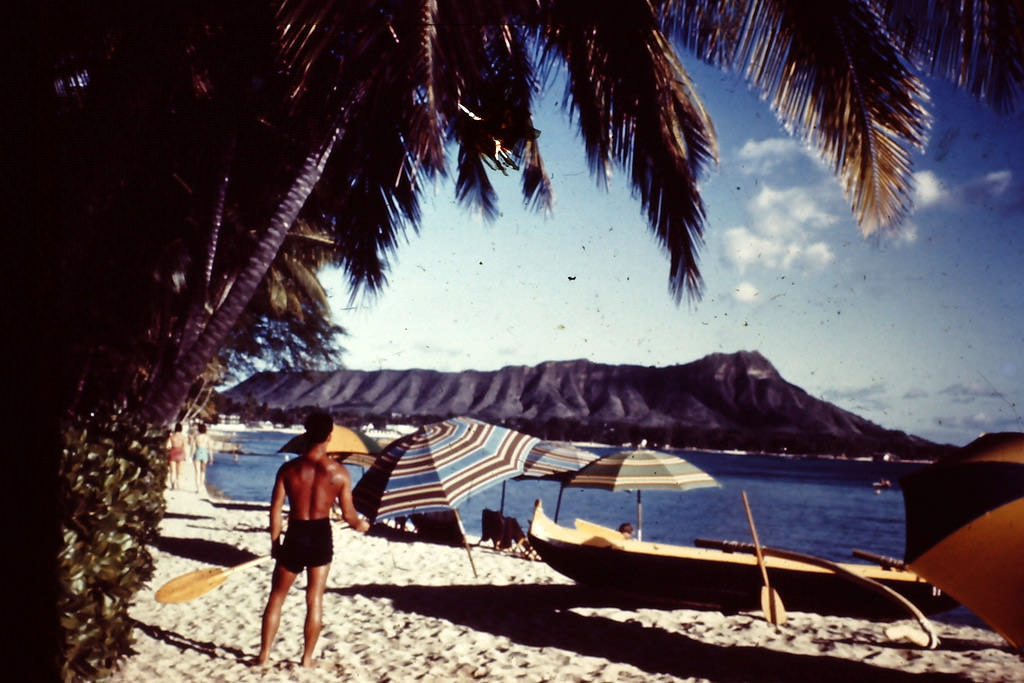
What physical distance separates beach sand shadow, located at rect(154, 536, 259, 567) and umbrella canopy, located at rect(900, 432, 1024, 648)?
23.1ft

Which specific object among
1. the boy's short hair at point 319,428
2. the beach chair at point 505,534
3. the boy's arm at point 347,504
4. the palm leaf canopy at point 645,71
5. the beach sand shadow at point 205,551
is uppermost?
the palm leaf canopy at point 645,71

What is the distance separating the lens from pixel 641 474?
23.9ft

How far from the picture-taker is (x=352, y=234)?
762 cm

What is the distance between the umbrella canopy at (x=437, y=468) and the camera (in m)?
5.55

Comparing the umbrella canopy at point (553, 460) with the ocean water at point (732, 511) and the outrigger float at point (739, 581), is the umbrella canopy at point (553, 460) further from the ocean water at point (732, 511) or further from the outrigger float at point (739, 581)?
the ocean water at point (732, 511)

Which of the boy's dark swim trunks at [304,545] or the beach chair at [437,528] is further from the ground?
the boy's dark swim trunks at [304,545]

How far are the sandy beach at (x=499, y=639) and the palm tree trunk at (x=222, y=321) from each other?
164 cm

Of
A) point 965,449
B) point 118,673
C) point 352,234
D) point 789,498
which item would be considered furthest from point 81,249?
point 789,498

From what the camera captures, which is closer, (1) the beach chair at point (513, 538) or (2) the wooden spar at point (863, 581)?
(2) the wooden spar at point (863, 581)

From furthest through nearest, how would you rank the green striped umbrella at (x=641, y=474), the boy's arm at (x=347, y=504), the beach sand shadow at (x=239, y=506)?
the beach sand shadow at (x=239, y=506) → the green striped umbrella at (x=641, y=474) → the boy's arm at (x=347, y=504)

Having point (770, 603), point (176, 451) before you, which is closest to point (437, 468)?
point (770, 603)

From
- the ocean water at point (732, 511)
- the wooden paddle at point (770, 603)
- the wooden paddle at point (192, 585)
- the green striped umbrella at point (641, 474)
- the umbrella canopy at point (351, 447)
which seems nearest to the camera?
the wooden paddle at point (192, 585)

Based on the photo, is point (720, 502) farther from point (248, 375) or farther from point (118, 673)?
point (118, 673)

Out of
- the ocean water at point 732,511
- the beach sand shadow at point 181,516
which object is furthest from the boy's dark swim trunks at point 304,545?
the ocean water at point 732,511
